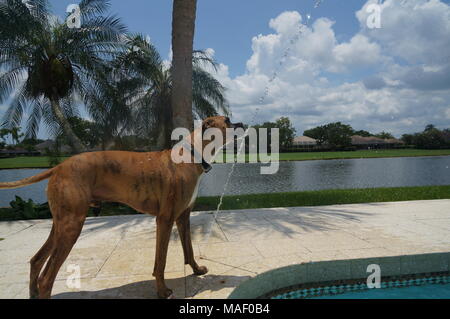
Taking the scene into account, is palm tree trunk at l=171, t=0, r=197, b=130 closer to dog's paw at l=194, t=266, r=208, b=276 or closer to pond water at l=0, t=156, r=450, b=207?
dog's paw at l=194, t=266, r=208, b=276

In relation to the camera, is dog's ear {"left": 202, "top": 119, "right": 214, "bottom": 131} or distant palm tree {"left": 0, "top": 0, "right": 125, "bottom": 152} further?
distant palm tree {"left": 0, "top": 0, "right": 125, "bottom": 152}

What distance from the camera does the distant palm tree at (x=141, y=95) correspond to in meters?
11.9

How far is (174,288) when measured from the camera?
372cm

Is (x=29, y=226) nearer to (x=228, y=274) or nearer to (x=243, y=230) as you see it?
(x=243, y=230)

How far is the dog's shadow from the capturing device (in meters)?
3.53

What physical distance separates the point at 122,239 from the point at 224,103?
952 centimetres

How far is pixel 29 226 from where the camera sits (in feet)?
24.6

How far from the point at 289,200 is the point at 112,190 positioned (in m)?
8.27

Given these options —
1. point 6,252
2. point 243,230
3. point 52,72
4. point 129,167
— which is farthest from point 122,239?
point 52,72

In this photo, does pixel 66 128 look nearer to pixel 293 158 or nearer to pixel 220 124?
pixel 220 124

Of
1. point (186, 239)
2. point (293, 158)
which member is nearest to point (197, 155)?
point (186, 239)

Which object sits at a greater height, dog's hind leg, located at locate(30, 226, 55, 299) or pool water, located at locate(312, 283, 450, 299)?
dog's hind leg, located at locate(30, 226, 55, 299)

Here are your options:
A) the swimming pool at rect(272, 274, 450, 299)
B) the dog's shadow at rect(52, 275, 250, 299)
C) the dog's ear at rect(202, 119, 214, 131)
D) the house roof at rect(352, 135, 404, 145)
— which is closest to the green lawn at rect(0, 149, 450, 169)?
the house roof at rect(352, 135, 404, 145)

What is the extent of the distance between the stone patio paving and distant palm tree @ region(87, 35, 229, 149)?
5298 millimetres
